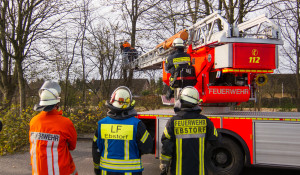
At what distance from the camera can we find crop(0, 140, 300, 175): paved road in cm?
603

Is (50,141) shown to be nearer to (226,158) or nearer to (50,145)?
(50,145)

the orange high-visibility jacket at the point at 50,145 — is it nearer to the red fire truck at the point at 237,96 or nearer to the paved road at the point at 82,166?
the red fire truck at the point at 237,96

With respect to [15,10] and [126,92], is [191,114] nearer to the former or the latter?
[126,92]

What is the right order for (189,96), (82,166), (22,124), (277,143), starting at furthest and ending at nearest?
(22,124)
(82,166)
(277,143)
(189,96)

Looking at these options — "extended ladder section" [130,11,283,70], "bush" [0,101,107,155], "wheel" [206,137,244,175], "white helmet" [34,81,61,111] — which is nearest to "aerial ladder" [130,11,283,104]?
"extended ladder section" [130,11,283,70]

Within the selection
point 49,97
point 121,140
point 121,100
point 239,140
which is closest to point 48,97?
point 49,97

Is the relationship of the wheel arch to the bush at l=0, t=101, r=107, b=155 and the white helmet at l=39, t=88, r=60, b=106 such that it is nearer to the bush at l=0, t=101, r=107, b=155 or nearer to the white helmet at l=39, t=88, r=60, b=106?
the white helmet at l=39, t=88, r=60, b=106

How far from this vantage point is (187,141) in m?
3.14

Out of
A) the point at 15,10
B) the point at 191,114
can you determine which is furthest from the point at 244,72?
the point at 15,10

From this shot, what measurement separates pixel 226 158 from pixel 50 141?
12.4 ft

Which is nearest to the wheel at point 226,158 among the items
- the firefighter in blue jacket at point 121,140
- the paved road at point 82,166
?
the paved road at point 82,166

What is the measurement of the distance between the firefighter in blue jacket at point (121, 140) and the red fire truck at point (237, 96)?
8.50ft

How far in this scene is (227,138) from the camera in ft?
17.7

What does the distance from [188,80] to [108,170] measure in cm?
305
